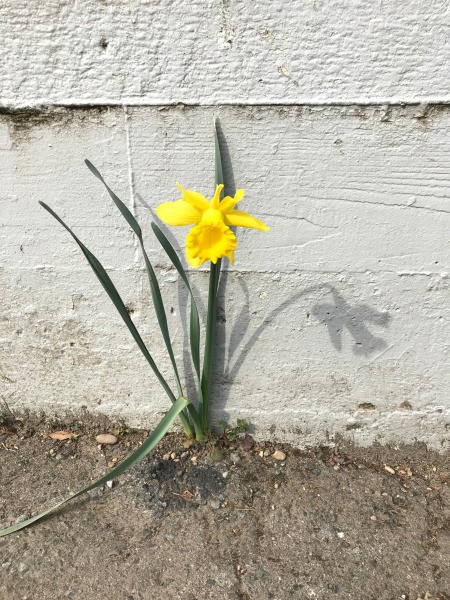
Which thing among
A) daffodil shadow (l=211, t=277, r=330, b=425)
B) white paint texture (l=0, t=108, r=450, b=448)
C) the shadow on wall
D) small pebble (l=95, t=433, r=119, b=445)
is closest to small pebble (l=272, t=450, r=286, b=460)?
white paint texture (l=0, t=108, r=450, b=448)

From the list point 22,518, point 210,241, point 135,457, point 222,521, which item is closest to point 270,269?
point 210,241

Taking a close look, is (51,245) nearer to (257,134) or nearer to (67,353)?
(67,353)

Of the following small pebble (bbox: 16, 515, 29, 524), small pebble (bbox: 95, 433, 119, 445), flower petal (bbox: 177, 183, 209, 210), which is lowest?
small pebble (bbox: 16, 515, 29, 524)

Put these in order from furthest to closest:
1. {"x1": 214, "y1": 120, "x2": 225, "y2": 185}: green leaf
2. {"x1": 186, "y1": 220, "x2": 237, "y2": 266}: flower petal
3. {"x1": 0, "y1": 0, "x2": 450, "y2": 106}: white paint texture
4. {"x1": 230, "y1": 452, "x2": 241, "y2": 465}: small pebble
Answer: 1. {"x1": 230, "y1": 452, "x2": 241, "y2": 465}: small pebble
2. {"x1": 214, "y1": 120, "x2": 225, "y2": 185}: green leaf
3. {"x1": 0, "y1": 0, "x2": 450, "y2": 106}: white paint texture
4. {"x1": 186, "y1": 220, "x2": 237, "y2": 266}: flower petal

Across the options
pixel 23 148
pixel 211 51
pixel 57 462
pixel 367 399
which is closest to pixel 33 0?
pixel 23 148

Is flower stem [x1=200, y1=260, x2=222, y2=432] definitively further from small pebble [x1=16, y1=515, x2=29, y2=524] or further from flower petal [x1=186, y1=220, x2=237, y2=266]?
small pebble [x1=16, y1=515, x2=29, y2=524]

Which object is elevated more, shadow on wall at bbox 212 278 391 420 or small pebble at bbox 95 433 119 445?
shadow on wall at bbox 212 278 391 420

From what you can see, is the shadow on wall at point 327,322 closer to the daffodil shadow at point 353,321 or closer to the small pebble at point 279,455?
the daffodil shadow at point 353,321

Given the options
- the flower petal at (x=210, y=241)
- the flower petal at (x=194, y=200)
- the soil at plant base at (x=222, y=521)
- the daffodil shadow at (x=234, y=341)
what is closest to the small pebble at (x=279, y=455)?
the soil at plant base at (x=222, y=521)
